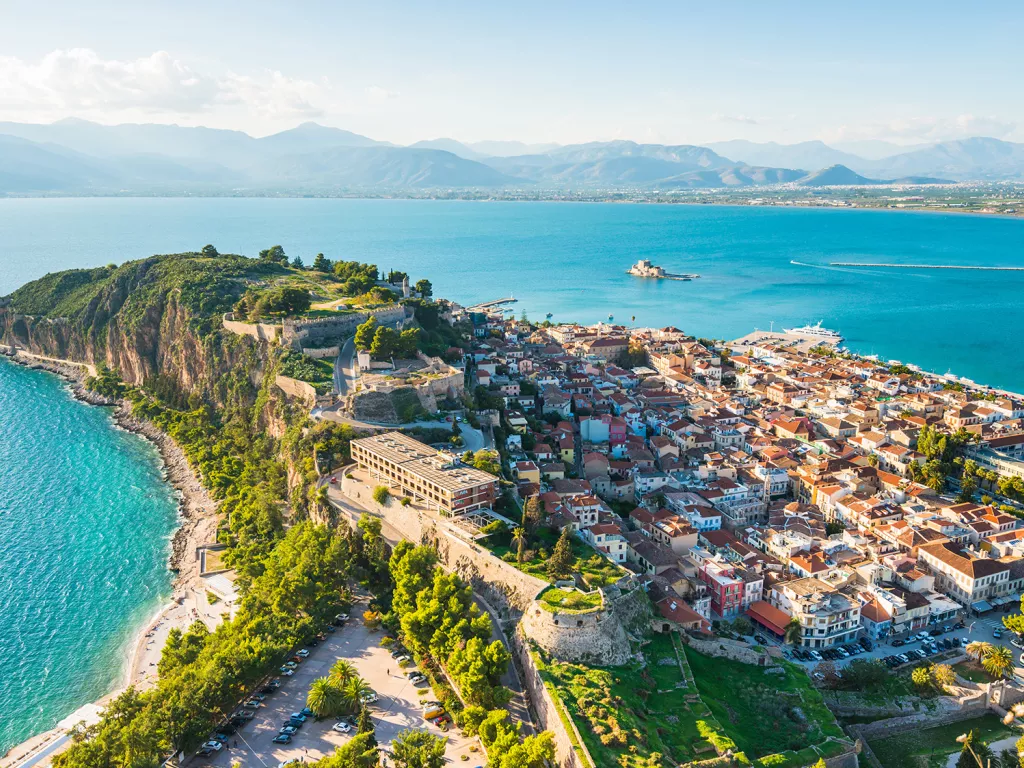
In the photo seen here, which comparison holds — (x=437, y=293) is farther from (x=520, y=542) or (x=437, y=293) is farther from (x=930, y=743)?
(x=930, y=743)

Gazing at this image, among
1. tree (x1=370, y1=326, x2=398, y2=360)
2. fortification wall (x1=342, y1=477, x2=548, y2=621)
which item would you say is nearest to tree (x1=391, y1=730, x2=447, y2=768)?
fortification wall (x1=342, y1=477, x2=548, y2=621)

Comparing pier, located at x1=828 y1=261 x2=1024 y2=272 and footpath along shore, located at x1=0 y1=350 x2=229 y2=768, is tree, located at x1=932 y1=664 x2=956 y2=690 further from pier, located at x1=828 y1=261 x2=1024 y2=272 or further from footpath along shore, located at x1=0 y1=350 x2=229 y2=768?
pier, located at x1=828 y1=261 x2=1024 y2=272

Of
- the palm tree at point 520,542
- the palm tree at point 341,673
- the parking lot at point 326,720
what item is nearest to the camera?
the parking lot at point 326,720

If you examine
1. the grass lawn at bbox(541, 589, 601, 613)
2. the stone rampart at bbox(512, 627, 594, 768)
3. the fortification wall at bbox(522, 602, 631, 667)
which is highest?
the grass lawn at bbox(541, 589, 601, 613)

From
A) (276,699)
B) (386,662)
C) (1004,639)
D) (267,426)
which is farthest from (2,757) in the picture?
(1004,639)

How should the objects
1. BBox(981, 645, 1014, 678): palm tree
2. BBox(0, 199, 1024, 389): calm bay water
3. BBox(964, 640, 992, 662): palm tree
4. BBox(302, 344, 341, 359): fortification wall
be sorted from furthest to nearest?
BBox(0, 199, 1024, 389): calm bay water
BBox(302, 344, 341, 359): fortification wall
BBox(964, 640, 992, 662): palm tree
BBox(981, 645, 1014, 678): palm tree

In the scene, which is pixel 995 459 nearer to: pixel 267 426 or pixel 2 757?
pixel 267 426

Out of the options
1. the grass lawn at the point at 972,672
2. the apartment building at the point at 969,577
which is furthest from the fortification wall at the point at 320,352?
the grass lawn at the point at 972,672

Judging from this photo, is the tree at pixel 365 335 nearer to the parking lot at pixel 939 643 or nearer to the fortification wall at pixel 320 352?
the fortification wall at pixel 320 352
